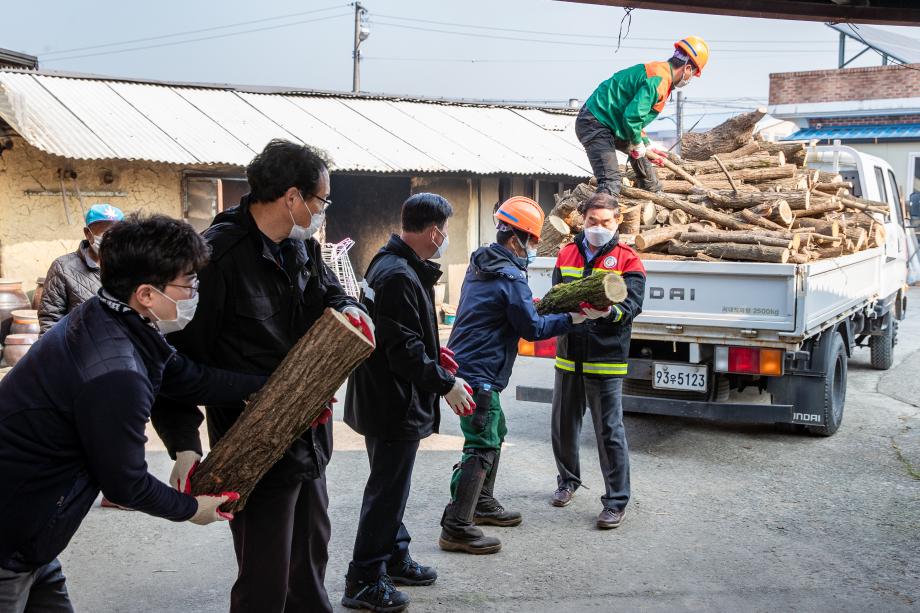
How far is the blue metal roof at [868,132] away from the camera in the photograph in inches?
1062

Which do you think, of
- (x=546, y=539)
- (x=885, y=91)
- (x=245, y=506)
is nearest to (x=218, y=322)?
(x=245, y=506)

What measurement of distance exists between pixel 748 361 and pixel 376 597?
382 centimetres

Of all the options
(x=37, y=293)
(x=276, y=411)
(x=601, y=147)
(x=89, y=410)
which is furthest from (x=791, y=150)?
(x=37, y=293)

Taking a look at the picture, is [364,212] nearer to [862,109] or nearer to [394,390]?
[394,390]

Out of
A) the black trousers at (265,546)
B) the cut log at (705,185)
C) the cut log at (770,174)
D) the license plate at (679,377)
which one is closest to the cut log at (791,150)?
the cut log at (770,174)

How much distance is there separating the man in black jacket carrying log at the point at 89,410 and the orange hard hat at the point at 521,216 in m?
2.66

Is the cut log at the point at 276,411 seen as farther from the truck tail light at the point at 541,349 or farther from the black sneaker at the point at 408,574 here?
the truck tail light at the point at 541,349

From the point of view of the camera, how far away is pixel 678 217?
323 inches

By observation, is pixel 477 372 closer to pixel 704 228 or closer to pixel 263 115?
pixel 704 228

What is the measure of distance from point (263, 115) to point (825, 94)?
20.8m

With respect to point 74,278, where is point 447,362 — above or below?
below

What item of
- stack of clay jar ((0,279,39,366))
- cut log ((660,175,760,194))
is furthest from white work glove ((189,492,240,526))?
stack of clay jar ((0,279,39,366))

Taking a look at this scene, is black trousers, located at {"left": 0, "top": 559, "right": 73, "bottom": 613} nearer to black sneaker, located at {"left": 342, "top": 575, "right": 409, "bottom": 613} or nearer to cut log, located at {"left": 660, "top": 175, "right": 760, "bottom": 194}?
black sneaker, located at {"left": 342, "top": 575, "right": 409, "bottom": 613}

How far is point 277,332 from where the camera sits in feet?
10.7
